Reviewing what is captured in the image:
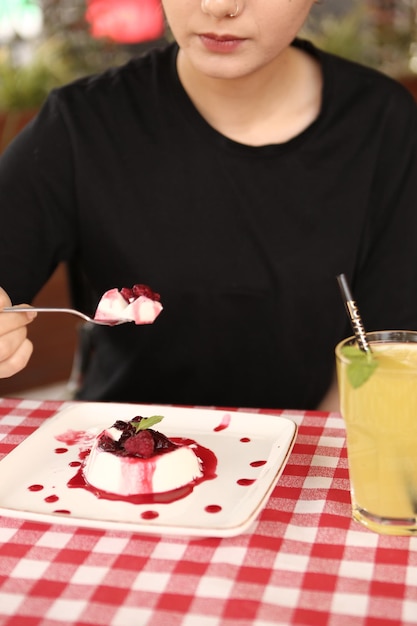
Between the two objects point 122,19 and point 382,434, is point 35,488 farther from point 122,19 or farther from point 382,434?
point 122,19

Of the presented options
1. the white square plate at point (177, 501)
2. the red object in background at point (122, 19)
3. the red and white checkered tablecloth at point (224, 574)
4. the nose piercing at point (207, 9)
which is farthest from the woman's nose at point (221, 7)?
the red object in background at point (122, 19)

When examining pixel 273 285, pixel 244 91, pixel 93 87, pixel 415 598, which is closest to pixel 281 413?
pixel 273 285

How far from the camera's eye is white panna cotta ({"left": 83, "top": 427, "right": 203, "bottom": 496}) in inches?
43.1

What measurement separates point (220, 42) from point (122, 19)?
19.8ft

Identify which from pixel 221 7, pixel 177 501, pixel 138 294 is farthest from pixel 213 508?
pixel 221 7

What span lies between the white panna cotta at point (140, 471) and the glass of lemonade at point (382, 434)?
8.8 inches

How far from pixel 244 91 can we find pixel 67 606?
123 centimetres

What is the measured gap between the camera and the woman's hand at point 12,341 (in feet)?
4.23

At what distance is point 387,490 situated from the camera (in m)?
1.02

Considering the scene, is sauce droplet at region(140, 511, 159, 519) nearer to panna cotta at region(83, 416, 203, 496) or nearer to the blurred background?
panna cotta at region(83, 416, 203, 496)

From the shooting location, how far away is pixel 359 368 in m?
0.98

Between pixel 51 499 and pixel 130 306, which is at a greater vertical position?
pixel 130 306

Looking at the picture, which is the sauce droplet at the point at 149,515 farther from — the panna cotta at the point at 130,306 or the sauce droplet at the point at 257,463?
the panna cotta at the point at 130,306

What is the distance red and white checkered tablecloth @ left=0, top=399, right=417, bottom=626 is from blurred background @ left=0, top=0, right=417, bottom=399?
321 centimetres
